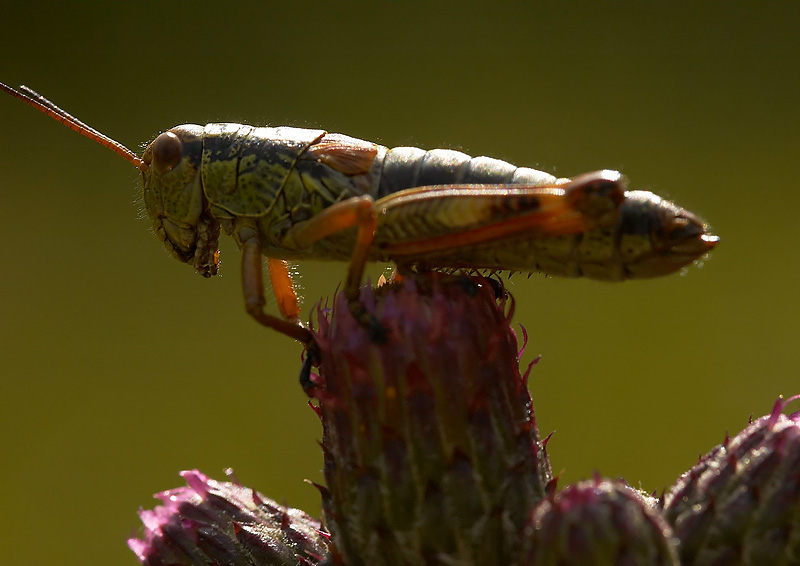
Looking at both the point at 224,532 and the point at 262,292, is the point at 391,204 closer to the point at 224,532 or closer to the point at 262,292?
the point at 262,292

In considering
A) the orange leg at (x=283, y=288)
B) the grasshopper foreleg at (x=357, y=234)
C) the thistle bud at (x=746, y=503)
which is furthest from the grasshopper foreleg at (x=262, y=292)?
the thistle bud at (x=746, y=503)

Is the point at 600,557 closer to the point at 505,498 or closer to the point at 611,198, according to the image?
the point at 505,498

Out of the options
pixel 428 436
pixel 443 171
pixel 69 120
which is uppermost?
pixel 69 120

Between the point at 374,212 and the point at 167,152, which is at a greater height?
the point at 167,152

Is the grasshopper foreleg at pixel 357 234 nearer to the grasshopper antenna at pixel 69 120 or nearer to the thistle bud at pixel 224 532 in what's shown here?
the thistle bud at pixel 224 532

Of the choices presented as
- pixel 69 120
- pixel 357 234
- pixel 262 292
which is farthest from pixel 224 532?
pixel 69 120

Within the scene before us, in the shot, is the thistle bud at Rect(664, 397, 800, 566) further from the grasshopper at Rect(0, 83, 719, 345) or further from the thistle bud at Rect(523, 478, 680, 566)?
the grasshopper at Rect(0, 83, 719, 345)
